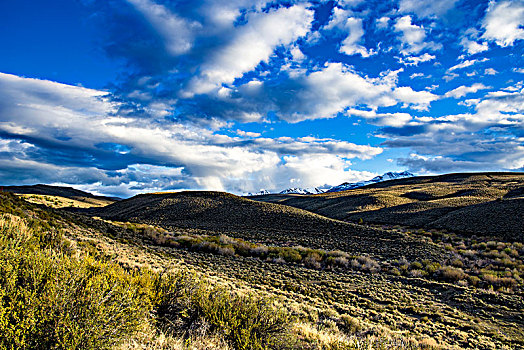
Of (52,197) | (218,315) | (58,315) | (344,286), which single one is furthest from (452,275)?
(52,197)

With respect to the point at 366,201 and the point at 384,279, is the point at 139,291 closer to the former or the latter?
the point at 384,279

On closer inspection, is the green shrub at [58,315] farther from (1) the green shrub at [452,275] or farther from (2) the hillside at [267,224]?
(2) the hillside at [267,224]

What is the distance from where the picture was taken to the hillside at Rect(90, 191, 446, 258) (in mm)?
30953

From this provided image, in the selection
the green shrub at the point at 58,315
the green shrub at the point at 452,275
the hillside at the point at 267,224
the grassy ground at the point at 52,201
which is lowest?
the green shrub at the point at 452,275

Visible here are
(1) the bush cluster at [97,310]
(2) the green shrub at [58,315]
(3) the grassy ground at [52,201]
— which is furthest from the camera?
(3) the grassy ground at [52,201]

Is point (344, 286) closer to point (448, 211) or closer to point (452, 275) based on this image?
point (452, 275)

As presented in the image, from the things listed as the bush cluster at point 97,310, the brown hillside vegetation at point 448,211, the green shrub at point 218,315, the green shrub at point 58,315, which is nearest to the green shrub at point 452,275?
the green shrub at point 218,315

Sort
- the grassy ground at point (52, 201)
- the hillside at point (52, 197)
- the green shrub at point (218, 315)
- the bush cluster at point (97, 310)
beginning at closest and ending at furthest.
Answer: the bush cluster at point (97, 310)
the green shrub at point (218, 315)
the grassy ground at point (52, 201)
the hillside at point (52, 197)

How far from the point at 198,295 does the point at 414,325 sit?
9295mm

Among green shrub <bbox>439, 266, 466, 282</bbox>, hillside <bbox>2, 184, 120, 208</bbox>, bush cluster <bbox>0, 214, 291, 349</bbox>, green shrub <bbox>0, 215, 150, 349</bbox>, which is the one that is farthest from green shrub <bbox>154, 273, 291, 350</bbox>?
hillside <bbox>2, 184, 120, 208</bbox>

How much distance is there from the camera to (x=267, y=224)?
47688 mm

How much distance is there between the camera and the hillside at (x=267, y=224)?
30953 mm

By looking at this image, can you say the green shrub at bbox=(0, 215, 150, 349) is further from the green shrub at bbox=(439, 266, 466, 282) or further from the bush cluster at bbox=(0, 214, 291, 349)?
the green shrub at bbox=(439, 266, 466, 282)

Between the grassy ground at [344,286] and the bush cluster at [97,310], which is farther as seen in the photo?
the grassy ground at [344,286]
